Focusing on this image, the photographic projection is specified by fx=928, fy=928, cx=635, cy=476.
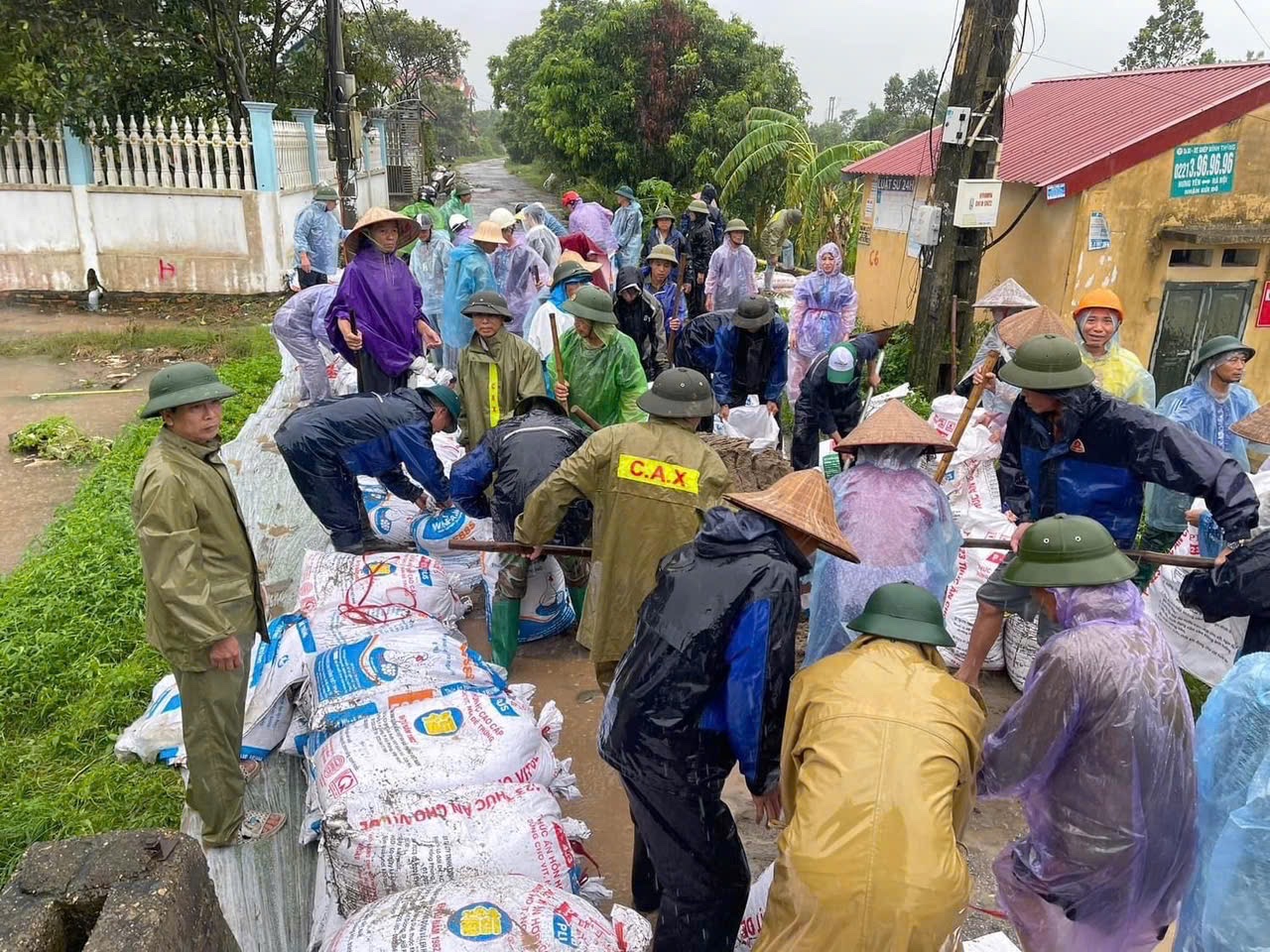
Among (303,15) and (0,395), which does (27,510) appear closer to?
(0,395)

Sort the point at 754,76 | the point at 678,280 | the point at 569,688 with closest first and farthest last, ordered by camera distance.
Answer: the point at 569,688, the point at 678,280, the point at 754,76

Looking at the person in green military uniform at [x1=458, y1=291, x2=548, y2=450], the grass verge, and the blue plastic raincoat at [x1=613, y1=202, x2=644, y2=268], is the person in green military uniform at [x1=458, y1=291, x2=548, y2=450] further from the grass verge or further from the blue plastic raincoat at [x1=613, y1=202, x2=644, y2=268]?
the blue plastic raincoat at [x1=613, y1=202, x2=644, y2=268]

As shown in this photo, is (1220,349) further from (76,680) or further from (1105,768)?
(76,680)

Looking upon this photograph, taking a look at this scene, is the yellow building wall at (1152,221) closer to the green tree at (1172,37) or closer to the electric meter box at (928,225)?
the electric meter box at (928,225)

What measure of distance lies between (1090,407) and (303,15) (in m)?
13.4

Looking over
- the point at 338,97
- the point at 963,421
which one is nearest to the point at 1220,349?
the point at 963,421

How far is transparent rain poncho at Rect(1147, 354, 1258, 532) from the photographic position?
13.6ft

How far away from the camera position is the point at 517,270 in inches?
303

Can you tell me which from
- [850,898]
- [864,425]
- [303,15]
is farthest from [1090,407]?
[303,15]

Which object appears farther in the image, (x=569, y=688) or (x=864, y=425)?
(x=569, y=688)

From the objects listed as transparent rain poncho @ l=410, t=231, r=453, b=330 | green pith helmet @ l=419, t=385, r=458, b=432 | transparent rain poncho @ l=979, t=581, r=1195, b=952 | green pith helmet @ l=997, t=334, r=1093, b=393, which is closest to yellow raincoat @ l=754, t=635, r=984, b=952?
transparent rain poncho @ l=979, t=581, r=1195, b=952

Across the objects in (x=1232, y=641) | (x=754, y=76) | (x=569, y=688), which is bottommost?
(x=569, y=688)

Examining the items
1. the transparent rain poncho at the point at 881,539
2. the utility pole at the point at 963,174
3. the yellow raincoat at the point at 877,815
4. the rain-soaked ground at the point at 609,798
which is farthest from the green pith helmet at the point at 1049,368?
the utility pole at the point at 963,174

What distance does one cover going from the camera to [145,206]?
1109 centimetres
